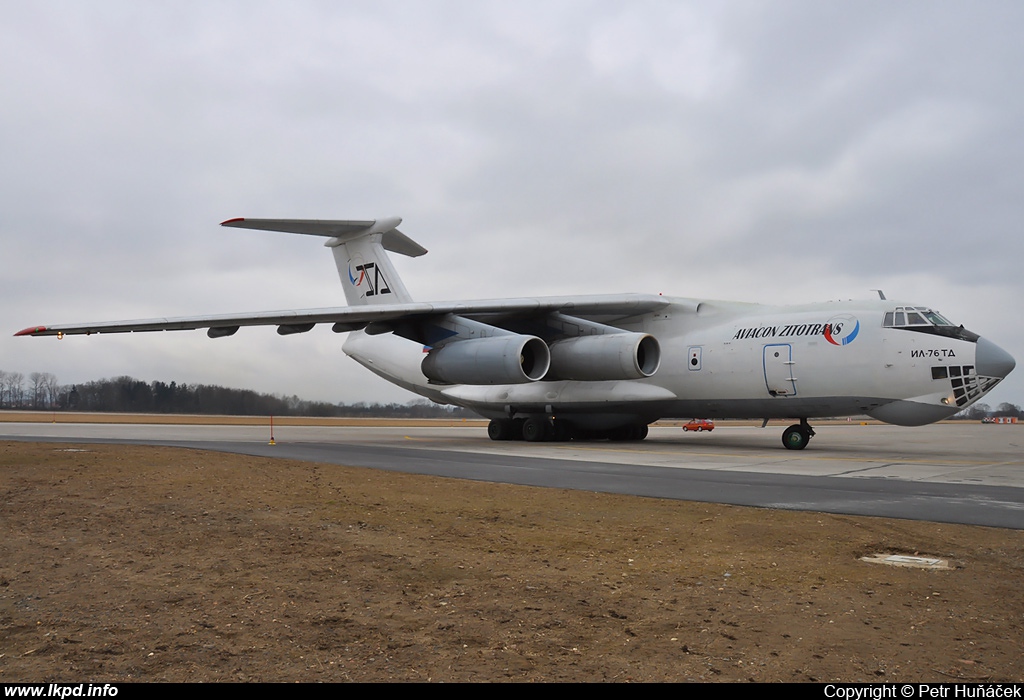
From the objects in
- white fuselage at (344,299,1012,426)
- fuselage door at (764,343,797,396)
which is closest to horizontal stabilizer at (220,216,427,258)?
white fuselage at (344,299,1012,426)

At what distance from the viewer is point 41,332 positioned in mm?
15969

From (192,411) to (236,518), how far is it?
2833 centimetres

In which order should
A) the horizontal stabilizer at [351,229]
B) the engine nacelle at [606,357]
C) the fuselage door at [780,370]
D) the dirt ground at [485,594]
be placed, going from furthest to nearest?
the horizontal stabilizer at [351,229] → the engine nacelle at [606,357] → the fuselage door at [780,370] → the dirt ground at [485,594]

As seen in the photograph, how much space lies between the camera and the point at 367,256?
65.7 ft

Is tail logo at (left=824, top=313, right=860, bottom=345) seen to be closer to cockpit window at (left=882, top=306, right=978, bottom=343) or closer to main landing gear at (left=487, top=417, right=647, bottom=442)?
cockpit window at (left=882, top=306, right=978, bottom=343)

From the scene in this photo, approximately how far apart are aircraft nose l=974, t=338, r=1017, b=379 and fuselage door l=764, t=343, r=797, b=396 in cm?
320

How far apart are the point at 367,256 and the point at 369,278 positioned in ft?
2.02

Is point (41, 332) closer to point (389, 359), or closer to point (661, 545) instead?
point (389, 359)

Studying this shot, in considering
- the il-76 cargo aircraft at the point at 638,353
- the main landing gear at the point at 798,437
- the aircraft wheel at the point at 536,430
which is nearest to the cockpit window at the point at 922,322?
the il-76 cargo aircraft at the point at 638,353

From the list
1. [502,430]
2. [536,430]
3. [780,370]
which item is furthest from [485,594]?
[502,430]

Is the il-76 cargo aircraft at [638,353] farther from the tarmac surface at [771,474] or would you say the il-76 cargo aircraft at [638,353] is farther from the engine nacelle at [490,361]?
the tarmac surface at [771,474]

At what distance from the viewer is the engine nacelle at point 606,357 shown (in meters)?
15.8

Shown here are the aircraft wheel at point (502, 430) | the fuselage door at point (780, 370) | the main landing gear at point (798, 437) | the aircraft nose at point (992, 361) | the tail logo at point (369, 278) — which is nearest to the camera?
the aircraft nose at point (992, 361)
